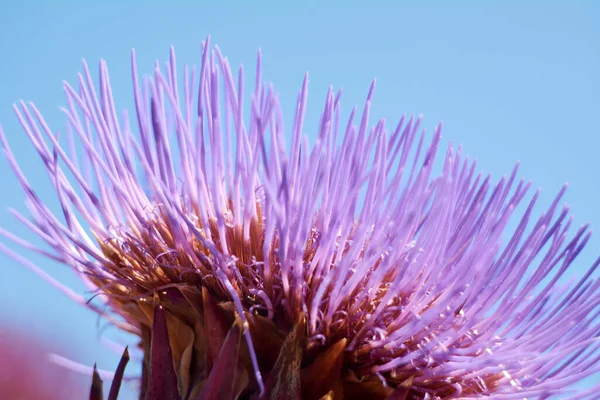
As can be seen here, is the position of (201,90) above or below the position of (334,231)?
above

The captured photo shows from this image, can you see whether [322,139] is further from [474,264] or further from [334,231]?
[474,264]

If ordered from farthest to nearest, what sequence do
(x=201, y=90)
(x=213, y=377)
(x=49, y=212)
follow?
(x=49, y=212), (x=201, y=90), (x=213, y=377)

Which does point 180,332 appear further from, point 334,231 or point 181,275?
point 334,231

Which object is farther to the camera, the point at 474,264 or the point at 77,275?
the point at 77,275

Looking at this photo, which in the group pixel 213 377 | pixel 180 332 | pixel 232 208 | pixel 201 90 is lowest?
pixel 213 377

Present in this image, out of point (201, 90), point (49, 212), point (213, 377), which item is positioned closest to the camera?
point (213, 377)

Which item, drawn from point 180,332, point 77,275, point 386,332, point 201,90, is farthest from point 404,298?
point 77,275
